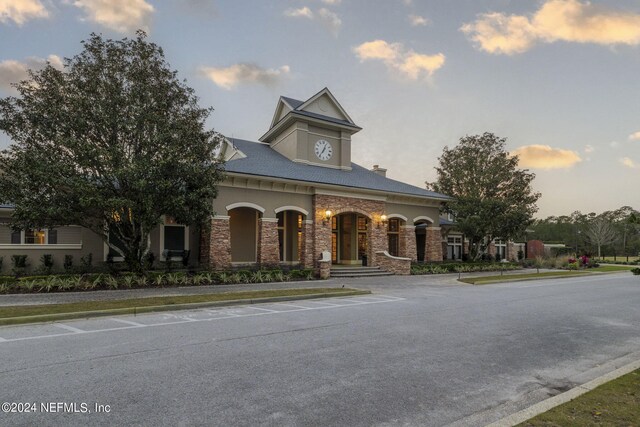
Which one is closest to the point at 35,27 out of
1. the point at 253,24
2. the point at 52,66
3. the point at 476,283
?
the point at 52,66

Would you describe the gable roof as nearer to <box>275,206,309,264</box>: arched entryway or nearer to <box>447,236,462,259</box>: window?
<box>275,206,309,264</box>: arched entryway

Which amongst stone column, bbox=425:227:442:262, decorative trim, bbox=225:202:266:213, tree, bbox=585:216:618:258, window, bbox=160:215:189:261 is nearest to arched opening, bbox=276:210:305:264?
decorative trim, bbox=225:202:266:213

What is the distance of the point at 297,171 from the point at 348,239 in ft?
22.6

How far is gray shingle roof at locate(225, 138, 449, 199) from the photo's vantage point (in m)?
20.5

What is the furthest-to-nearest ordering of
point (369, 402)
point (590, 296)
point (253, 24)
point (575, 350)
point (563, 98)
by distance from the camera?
point (563, 98) → point (253, 24) → point (590, 296) → point (575, 350) → point (369, 402)

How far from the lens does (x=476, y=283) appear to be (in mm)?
18484

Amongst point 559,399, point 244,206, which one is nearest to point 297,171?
point 244,206

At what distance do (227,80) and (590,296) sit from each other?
2189 centimetres

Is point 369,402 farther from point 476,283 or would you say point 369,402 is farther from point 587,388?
point 476,283

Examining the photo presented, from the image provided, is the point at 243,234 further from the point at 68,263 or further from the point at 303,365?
the point at 303,365

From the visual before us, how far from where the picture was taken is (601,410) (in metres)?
3.71

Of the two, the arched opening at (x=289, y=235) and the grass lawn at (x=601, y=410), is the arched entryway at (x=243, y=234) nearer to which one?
the arched opening at (x=289, y=235)

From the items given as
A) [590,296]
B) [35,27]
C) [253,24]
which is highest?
[253,24]

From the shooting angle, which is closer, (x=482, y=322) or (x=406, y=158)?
(x=482, y=322)
